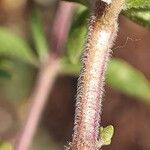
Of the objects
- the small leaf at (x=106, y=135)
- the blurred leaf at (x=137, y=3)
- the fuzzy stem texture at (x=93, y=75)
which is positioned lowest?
the small leaf at (x=106, y=135)

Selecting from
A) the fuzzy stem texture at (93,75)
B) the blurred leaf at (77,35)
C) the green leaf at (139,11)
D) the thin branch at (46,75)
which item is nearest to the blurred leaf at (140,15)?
the green leaf at (139,11)

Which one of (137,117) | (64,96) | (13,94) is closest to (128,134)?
Answer: (137,117)

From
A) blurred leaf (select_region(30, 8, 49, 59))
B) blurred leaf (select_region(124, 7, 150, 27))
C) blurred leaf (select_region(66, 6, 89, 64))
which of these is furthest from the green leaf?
blurred leaf (select_region(30, 8, 49, 59))

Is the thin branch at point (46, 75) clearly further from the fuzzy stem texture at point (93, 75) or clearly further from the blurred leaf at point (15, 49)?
the fuzzy stem texture at point (93, 75)

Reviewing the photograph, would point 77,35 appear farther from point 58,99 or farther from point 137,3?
point 58,99

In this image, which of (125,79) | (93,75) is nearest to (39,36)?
(125,79)

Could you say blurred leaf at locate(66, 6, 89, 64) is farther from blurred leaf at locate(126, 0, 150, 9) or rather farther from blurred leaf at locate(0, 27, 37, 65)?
blurred leaf at locate(126, 0, 150, 9)
